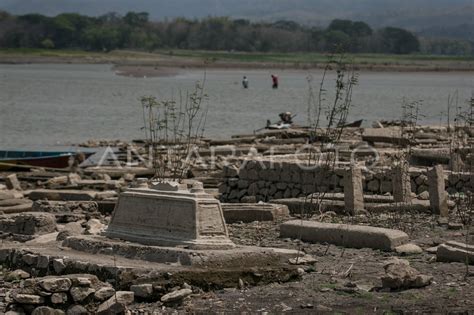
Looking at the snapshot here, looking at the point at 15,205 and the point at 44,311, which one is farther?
the point at 15,205

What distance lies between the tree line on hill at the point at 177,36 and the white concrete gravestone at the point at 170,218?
15142 centimetres

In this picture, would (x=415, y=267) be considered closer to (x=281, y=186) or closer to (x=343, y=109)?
(x=343, y=109)

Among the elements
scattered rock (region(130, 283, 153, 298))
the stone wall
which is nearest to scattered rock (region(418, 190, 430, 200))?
the stone wall

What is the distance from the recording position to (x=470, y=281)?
1151 centimetres

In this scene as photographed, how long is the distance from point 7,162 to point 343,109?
522 inches

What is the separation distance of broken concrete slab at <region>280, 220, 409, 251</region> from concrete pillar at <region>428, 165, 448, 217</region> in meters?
2.65

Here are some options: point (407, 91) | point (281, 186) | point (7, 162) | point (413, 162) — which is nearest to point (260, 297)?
point (281, 186)

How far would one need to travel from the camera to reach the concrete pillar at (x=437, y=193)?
15992 mm

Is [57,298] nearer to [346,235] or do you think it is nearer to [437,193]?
[346,235]

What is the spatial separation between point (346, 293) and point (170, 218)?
2.18 m

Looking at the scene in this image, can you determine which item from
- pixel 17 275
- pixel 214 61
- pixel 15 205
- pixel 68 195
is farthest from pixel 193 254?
pixel 214 61

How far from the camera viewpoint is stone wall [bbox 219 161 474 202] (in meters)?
18.1

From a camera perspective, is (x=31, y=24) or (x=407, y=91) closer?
(x=407, y=91)

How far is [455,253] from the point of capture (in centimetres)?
1248
